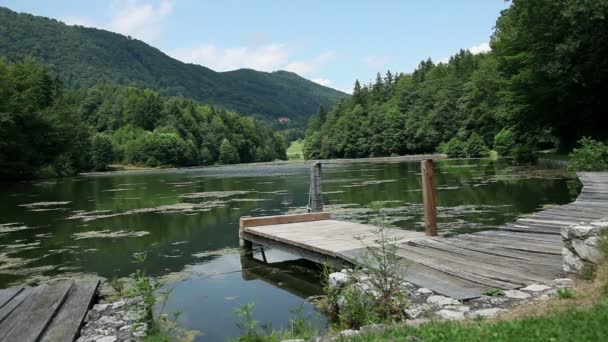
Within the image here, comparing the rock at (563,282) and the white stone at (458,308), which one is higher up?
the rock at (563,282)

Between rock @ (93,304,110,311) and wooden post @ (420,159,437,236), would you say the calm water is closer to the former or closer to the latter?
rock @ (93,304,110,311)

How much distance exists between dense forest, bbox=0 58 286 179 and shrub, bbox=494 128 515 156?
5146cm

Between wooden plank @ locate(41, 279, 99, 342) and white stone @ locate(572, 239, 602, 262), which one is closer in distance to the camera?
white stone @ locate(572, 239, 602, 262)

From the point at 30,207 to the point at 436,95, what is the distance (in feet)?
259

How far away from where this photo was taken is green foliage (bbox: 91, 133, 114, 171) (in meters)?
83.7

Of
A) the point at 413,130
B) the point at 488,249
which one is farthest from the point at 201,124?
the point at 488,249

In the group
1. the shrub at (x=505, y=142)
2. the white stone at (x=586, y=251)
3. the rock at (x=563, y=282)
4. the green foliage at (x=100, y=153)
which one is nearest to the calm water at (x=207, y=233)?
the rock at (x=563, y=282)

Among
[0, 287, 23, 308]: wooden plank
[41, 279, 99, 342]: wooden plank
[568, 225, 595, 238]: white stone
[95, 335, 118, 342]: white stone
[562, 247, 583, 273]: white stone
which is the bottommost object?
[95, 335, 118, 342]: white stone

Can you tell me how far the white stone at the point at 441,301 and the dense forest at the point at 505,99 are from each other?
23.9 meters

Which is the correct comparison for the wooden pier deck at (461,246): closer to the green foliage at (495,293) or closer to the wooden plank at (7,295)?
the green foliage at (495,293)

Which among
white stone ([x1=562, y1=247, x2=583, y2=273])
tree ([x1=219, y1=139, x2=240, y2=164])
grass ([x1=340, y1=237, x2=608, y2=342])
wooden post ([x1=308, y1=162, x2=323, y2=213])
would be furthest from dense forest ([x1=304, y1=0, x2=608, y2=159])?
grass ([x1=340, y1=237, x2=608, y2=342])

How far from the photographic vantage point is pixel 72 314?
6.22m

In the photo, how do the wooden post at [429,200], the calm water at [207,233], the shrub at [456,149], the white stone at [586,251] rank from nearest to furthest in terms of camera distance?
the white stone at [586,251], the calm water at [207,233], the wooden post at [429,200], the shrub at [456,149]

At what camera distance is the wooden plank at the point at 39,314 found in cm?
540
